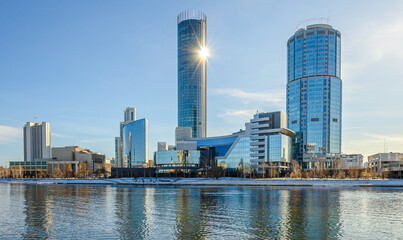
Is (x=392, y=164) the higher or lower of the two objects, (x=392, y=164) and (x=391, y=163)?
the lower

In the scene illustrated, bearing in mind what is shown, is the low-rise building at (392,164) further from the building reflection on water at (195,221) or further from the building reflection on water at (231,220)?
the building reflection on water at (231,220)

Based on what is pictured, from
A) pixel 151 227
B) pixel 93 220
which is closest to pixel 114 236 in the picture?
pixel 151 227

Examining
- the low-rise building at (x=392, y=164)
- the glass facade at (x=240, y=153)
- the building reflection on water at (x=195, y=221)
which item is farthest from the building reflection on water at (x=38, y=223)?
the low-rise building at (x=392, y=164)

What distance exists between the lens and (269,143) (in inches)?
7397

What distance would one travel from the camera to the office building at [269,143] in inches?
7308

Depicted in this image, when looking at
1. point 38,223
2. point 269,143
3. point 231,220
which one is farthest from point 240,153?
point 38,223

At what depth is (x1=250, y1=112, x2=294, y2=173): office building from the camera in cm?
18562

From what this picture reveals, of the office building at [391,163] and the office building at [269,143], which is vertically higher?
the office building at [269,143]

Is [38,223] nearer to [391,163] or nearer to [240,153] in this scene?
[240,153]

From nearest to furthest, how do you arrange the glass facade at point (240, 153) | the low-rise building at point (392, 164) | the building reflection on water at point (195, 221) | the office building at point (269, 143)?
1. the building reflection on water at point (195, 221)
2. the low-rise building at point (392, 164)
3. the office building at point (269, 143)
4. the glass facade at point (240, 153)

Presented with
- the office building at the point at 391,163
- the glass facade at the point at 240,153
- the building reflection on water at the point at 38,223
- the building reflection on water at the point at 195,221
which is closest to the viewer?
the building reflection on water at the point at 195,221

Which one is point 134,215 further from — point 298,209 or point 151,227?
point 298,209

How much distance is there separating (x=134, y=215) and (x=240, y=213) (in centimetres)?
1626

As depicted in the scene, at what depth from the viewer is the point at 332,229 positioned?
125 ft
